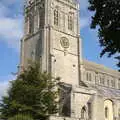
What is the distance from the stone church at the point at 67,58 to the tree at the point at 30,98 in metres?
Answer: 19.4

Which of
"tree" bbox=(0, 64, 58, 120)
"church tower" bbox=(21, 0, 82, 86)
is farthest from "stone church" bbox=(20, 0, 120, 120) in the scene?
"tree" bbox=(0, 64, 58, 120)

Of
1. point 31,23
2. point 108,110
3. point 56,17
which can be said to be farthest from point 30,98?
point 31,23

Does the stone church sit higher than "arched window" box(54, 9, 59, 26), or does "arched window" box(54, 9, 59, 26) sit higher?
"arched window" box(54, 9, 59, 26)

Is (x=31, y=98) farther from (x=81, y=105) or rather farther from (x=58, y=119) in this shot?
(x=81, y=105)

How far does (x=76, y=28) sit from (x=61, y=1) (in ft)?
22.6

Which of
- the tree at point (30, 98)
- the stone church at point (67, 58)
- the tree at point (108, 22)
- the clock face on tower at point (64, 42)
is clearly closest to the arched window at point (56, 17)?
the stone church at point (67, 58)

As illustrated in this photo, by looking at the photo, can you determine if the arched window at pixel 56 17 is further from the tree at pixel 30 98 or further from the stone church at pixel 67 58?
the tree at pixel 30 98

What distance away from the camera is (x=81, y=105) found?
60625 mm

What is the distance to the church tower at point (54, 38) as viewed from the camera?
71.0 meters

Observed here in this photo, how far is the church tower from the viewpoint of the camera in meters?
71.0

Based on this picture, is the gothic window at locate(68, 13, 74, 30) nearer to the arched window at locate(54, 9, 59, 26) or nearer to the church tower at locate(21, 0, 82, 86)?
the church tower at locate(21, 0, 82, 86)

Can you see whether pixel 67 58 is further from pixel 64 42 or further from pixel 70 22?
pixel 70 22

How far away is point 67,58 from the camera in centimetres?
7375

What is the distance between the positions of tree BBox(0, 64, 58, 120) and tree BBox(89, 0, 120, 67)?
2061 centimetres
